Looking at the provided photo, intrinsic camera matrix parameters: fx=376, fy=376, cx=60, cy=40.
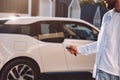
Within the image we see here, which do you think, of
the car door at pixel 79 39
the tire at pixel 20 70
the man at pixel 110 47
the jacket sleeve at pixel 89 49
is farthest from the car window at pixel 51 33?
the man at pixel 110 47

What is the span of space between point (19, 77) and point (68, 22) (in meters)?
1.71

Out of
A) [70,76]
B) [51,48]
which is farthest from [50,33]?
[70,76]

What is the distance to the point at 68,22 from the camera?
8344mm

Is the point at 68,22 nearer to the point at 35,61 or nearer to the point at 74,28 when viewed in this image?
the point at 74,28

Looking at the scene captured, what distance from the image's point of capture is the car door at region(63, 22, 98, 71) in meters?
8.16

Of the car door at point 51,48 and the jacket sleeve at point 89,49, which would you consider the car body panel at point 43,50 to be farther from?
the jacket sleeve at point 89,49

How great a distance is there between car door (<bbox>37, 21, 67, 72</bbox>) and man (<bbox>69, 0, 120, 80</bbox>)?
14.3ft

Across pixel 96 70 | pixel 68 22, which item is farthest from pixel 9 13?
pixel 96 70

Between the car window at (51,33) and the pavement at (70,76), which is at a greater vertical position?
the car window at (51,33)

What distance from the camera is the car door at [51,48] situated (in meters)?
7.88

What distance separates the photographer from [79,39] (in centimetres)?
826

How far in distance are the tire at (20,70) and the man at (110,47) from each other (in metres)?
4.18

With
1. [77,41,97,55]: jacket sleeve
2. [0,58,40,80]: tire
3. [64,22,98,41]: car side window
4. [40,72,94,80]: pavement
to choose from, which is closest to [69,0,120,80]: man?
[77,41,97,55]: jacket sleeve

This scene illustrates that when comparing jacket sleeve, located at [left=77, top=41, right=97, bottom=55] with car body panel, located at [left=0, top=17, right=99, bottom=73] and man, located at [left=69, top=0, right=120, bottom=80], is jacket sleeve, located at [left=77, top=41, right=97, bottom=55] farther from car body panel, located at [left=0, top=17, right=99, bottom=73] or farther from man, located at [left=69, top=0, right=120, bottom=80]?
car body panel, located at [left=0, top=17, right=99, bottom=73]
